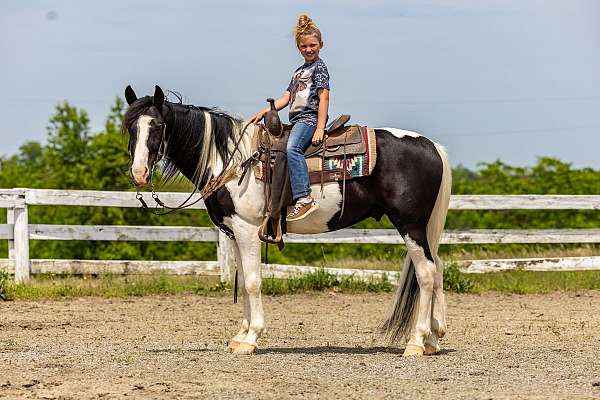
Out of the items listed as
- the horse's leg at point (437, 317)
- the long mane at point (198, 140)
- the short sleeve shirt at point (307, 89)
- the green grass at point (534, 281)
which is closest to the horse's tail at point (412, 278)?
the horse's leg at point (437, 317)

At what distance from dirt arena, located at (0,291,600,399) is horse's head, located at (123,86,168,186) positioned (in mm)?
1512

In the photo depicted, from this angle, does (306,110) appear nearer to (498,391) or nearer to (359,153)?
(359,153)

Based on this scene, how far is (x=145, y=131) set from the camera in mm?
8164

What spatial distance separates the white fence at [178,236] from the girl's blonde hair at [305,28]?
569 cm

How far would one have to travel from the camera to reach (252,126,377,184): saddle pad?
28.1 feet

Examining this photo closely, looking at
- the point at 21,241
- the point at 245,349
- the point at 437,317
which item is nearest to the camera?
the point at 245,349

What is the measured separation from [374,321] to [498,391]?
4.64 metres

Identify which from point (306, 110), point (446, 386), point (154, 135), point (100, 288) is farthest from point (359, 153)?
point (100, 288)

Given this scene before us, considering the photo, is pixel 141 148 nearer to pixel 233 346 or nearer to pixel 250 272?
pixel 250 272

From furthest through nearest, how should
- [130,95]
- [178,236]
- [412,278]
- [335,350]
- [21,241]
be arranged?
[178,236] < [21,241] < [335,350] < [412,278] < [130,95]

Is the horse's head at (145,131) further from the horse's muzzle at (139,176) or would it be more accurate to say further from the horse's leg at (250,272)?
the horse's leg at (250,272)

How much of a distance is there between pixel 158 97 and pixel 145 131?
1.05ft

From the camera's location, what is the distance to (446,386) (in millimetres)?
7000

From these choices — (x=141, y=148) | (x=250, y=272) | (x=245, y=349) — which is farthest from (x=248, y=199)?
(x=245, y=349)
